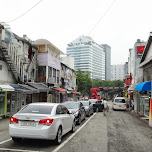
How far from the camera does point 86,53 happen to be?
172 meters

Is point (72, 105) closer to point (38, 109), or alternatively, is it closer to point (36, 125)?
point (38, 109)

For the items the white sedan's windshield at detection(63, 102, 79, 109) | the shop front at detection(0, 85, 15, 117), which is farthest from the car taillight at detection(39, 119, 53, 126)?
the shop front at detection(0, 85, 15, 117)

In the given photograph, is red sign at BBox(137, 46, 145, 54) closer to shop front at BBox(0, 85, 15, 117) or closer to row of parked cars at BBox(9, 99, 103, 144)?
shop front at BBox(0, 85, 15, 117)

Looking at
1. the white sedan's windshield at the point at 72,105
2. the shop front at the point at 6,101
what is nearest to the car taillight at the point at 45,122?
the white sedan's windshield at the point at 72,105

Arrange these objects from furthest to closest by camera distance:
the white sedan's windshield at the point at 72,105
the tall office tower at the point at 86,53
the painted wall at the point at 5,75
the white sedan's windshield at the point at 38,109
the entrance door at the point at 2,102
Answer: the tall office tower at the point at 86,53, the painted wall at the point at 5,75, the entrance door at the point at 2,102, the white sedan's windshield at the point at 72,105, the white sedan's windshield at the point at 38,109

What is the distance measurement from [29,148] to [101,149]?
7.82 feet

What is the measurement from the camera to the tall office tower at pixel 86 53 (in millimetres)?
172375

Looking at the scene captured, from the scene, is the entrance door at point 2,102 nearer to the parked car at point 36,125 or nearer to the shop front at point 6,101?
the shop front at point 6,101

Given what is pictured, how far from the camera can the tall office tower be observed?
17238 centimetres

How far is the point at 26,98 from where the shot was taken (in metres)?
22.1

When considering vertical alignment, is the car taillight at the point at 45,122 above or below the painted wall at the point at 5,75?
below

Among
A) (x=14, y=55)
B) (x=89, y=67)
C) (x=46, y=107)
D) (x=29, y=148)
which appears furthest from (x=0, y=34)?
(x=89, y=67)

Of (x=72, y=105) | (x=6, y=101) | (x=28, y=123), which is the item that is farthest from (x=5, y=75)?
(x=28, y=123)

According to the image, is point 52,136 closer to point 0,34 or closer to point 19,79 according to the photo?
point 0,34
